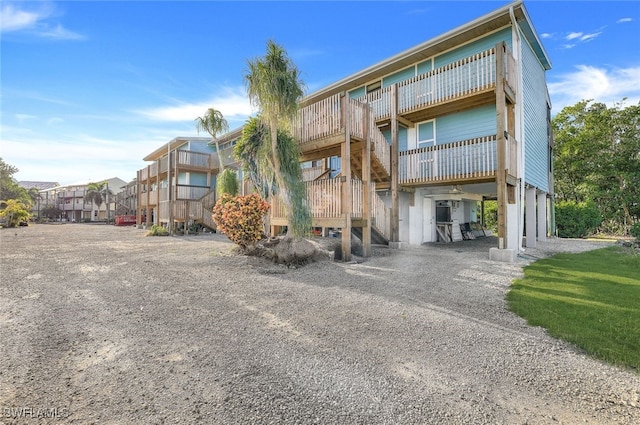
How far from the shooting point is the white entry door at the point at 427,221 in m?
13.2

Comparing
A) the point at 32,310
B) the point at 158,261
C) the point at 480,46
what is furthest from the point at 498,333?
the point at 480,46

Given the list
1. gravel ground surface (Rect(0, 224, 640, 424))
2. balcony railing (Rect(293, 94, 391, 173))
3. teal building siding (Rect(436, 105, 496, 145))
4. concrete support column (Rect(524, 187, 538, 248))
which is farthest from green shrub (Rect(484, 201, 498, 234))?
gravel ground surface (Rect(0, 224, 640, 424))

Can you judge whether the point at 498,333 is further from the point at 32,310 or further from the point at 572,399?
the point at 32,310

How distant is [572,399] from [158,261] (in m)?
9.04

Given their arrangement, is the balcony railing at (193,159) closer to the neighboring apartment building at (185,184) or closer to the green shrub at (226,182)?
the neighboring apartment building at (185,184)

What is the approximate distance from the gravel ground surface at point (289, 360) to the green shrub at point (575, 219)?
16812mm

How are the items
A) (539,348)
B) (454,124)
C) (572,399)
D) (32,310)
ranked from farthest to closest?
(454,124), (32,310), (539,348), (572,399)

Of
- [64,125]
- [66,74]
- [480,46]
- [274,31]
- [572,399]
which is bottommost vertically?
[572,399]

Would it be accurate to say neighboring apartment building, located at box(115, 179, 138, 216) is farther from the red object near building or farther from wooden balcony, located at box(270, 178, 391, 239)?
wooden balcony, located at box(270, 178, 391, 239)

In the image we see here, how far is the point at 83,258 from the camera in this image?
352 inches

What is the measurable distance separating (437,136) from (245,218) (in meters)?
8.49

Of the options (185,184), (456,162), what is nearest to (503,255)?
(456,162)

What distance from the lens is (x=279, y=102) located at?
8102 mm

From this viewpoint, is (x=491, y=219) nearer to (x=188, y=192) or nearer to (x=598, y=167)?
(x=598, y=167)
